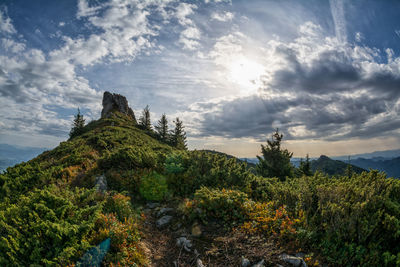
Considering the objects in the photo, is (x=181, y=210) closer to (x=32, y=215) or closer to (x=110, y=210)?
(x=110, y=210)

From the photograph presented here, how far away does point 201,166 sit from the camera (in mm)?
10352

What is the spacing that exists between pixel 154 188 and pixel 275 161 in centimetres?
1733

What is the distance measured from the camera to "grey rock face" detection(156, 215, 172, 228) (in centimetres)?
678

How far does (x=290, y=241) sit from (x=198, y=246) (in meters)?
2.39

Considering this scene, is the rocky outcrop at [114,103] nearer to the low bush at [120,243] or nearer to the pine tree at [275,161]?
the pine tree at [275,161]

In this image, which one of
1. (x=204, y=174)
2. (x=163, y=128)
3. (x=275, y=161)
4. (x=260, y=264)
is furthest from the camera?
(x=163, y=128)

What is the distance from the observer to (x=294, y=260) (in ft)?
14.1

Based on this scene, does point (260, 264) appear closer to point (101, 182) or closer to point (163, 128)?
point (101, 182)

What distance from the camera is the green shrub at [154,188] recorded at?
348 inches

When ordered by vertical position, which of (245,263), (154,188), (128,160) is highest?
(128,160)

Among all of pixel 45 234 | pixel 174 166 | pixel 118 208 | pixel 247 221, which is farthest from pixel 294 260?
pixel 174 166

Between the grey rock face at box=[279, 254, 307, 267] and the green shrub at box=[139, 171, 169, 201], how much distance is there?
18.4 feet

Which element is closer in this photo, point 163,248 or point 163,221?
point 163,248

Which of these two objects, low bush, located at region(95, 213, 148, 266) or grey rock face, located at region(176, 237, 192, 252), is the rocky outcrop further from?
grey rock face, located at region(176, 237, 192, 252)
